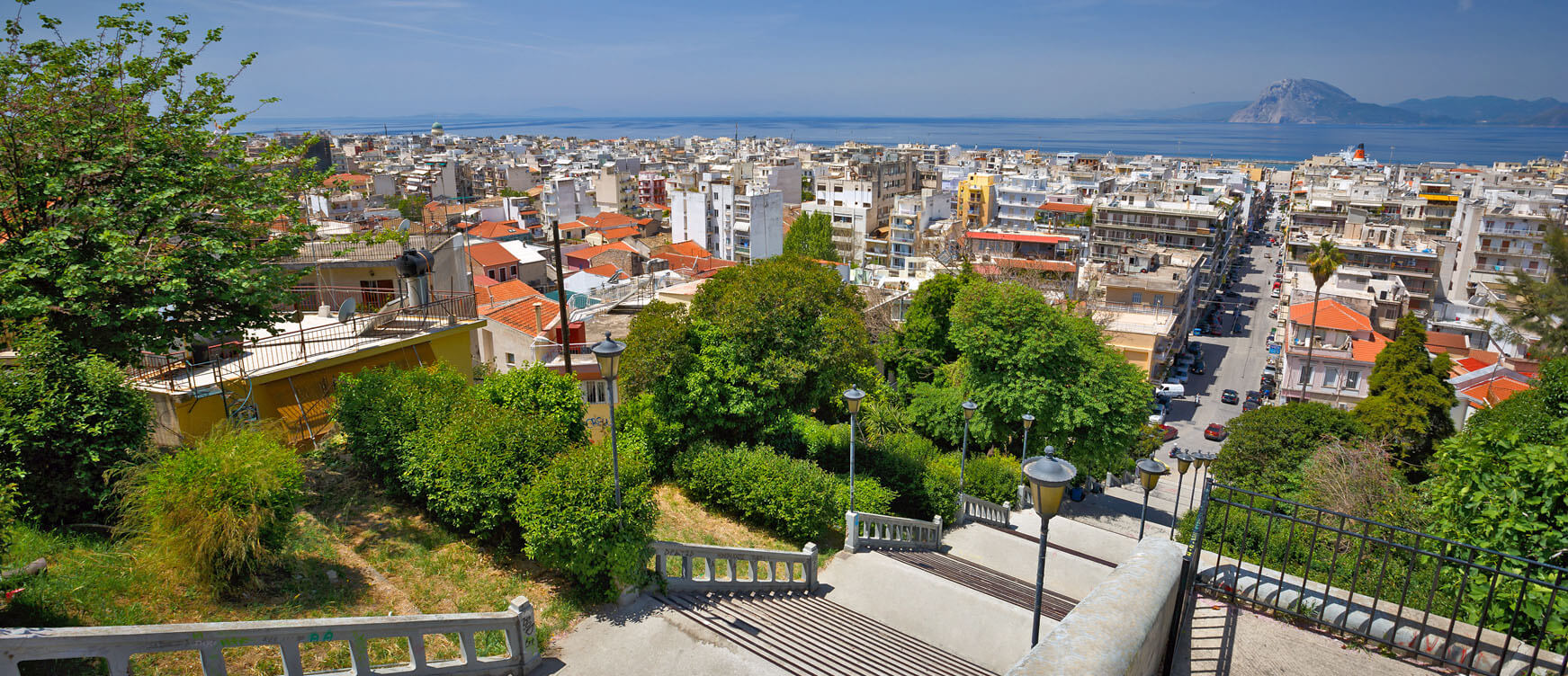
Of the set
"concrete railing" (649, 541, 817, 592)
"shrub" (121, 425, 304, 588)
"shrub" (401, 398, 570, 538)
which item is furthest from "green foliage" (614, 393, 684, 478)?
"shrub" (121, 425, 304, 588)

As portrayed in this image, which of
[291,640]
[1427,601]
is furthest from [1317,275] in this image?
[291,640]

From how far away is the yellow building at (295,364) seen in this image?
462 inches

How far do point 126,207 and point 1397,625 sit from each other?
14427 millimetres

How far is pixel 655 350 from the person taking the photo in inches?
610

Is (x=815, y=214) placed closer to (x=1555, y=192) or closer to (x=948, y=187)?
(x=948, y=187)

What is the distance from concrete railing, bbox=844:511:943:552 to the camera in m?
14.3

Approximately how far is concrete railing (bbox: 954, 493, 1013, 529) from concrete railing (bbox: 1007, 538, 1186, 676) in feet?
42.3

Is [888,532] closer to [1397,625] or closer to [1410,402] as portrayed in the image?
[1397,625]

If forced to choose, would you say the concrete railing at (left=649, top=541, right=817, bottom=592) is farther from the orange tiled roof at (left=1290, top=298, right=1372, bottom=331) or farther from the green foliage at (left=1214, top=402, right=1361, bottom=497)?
the orange tiled roof at (left=1290, top=298, right=1372, bottom=331)

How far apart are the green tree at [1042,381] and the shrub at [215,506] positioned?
62.3ft

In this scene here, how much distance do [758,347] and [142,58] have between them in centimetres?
1092

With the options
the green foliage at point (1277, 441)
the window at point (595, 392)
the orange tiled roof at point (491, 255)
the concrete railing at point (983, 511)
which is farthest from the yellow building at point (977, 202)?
the window at point (595, 392)

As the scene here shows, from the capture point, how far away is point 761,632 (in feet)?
32.3

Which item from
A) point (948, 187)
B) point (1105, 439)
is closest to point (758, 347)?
point (1105, 439)
